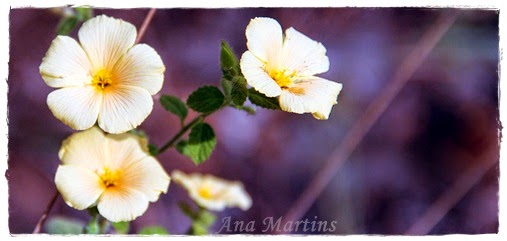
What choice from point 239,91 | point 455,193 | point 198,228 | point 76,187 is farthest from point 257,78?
point 455,193

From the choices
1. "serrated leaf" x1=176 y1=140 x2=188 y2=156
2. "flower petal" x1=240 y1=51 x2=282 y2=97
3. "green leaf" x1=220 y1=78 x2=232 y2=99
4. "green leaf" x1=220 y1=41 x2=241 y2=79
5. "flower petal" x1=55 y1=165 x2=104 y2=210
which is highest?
"flower petal" x1=240 y1=51 x2=282 y2=97

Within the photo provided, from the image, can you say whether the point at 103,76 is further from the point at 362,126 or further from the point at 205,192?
the point at 362,126

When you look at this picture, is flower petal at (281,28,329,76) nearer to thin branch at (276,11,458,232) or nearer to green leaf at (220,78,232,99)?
green leaf at (220,78,232,99)

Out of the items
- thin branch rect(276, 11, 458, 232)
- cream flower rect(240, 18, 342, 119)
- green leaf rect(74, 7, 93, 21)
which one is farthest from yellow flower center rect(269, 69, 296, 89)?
thin branch rect(276, 11, 458, 232)

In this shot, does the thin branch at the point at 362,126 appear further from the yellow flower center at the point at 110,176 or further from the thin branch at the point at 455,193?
the yellow flower center at the point at 110,176

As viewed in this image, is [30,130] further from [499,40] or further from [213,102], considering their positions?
[499,40]

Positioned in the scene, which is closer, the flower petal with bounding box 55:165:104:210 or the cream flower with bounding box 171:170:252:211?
the flower petal with bounding box 55:165:104:210

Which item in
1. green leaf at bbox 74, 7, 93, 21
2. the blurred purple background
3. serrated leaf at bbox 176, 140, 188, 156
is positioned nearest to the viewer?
serrated leaf at bbox 176, 140, 188, 156

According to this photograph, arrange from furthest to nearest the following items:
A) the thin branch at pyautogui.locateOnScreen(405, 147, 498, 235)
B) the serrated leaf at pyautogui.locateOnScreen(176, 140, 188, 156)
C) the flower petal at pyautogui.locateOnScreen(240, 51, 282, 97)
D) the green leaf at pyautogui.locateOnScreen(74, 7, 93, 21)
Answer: the thin branch at pyautogui.locateOnScreen(405, 147, 498, 235), the green leaf at pyautogui.locateOnScreen(74, 7, 93, 21), the serrated leaf at pyautogui.locateOnScreen(176, 140, 188, 156), the flower petal at pyautogui.locateOnScreen(240, 51, 282, 97)
